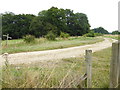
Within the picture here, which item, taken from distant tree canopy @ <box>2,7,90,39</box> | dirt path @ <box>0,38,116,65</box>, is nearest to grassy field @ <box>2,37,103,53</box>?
dirt path @ <box>0,38,116,65</box>

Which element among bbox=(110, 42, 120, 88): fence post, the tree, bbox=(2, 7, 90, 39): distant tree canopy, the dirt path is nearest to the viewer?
bbox=(110, 42, 120, 88): fence post

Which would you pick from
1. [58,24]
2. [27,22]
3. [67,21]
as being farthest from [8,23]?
[67,21]

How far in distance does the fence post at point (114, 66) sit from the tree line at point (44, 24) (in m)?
45.0

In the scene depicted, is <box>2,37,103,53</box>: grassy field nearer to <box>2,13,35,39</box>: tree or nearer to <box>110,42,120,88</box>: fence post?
<box>110,42,120,88</box>: fence post

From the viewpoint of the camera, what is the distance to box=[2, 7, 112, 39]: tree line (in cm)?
4934

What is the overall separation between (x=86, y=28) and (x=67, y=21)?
9.15 meters

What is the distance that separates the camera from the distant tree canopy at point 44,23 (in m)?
49.3

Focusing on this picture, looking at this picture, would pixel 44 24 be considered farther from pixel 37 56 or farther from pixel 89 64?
pixel 89 64

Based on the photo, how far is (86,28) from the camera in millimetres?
61031

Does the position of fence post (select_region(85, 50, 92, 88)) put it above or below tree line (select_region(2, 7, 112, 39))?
below

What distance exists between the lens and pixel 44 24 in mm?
50625

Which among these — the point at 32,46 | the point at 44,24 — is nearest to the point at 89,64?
the point at 32,46

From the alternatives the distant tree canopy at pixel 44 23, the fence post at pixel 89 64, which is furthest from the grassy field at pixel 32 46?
the distant tree canopy at pixel 44 23

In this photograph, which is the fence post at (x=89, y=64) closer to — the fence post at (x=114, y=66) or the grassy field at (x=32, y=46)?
the fence post at (x=114, y=66)
